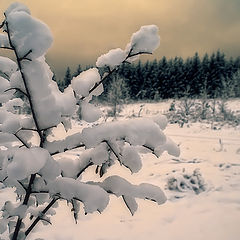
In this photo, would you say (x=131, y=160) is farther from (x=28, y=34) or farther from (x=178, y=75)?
(x=178, y=75)

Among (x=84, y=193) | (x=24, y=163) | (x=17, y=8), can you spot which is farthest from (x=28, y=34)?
(x=84, y=193)

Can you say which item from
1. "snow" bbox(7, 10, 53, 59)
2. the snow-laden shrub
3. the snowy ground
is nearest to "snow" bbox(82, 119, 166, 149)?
"snow" bbox(7, 10, 53, 59)

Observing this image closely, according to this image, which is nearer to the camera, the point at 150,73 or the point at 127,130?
the point at 127,130

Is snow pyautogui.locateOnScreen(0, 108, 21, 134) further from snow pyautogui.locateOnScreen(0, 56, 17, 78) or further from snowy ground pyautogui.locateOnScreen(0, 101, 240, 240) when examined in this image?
snowy ground pyautogui.locateOnScreen(0, 101, 240, 240)

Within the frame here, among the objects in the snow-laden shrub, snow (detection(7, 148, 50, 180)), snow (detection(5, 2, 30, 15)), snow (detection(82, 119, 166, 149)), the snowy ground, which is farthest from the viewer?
the snow-laden shrub

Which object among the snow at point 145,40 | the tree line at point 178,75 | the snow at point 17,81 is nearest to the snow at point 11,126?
the snow at point 17,81

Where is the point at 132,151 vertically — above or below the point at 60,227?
above

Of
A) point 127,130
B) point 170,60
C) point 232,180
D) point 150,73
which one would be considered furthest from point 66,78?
point 127,130

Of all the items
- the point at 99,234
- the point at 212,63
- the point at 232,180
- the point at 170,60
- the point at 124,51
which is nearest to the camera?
the point at 124,51

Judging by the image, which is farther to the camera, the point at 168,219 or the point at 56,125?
the point at 168,219

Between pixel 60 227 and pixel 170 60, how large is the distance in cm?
5232

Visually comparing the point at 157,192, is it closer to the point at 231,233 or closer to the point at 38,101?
the point at 38,101

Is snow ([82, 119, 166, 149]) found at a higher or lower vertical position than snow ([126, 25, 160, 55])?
lower

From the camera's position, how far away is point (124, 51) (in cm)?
119
